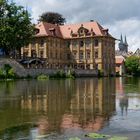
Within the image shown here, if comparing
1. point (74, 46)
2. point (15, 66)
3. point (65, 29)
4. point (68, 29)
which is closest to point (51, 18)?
point (65, 29)

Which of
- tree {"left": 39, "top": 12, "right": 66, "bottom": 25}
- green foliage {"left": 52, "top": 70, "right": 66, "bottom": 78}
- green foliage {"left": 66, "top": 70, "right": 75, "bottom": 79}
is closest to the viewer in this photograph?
green foliage {"left": 52, "top": 70, "right": 66, "bottom": 78}

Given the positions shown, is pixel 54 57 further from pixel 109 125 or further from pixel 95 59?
pixel 109 125

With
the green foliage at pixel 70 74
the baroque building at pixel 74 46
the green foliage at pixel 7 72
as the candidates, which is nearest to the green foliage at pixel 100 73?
the baroque building at pixel 74 46

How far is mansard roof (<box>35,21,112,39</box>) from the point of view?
12006 cm

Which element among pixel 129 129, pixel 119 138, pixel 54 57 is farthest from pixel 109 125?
pixel 54 57

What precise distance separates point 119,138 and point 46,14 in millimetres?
125553

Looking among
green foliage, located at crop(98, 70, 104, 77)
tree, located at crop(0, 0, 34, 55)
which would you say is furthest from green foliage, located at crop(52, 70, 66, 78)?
→ green foliage, located at crop(98, 70, 104, 77)

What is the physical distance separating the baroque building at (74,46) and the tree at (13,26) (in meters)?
26.2

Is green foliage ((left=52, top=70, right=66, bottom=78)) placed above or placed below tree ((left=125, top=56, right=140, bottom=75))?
below

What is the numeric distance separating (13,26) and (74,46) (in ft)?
132

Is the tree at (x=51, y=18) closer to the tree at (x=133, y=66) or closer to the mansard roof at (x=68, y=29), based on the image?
the mansard roof at (x=68, y=29)

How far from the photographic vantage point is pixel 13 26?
298ft

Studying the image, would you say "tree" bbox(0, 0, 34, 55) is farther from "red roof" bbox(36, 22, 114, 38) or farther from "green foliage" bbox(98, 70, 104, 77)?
"green foliage" bbox(98, 70, 104, 77)

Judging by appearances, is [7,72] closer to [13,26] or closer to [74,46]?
[13,26]
